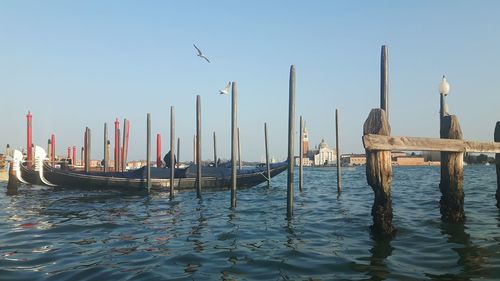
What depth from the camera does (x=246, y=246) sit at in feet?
23.7

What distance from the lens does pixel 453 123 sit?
8703mm

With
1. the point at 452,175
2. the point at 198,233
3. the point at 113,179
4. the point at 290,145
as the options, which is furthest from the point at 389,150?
the point at 113,179

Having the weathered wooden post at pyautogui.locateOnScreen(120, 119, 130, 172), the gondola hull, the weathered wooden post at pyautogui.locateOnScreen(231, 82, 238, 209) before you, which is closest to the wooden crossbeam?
the weathered wooden post at pyautogui.locateOnScreen(231, 82, 238, 209)

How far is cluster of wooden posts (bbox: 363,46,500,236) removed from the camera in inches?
289

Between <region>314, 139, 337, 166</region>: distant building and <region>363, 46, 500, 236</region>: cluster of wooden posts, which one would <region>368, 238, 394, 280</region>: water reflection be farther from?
<region>314, 139, 337, 166</region>: distant building

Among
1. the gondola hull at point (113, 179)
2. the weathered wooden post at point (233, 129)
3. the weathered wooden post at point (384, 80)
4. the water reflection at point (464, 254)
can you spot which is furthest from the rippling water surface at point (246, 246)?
the gondola hull at point (113, 179)

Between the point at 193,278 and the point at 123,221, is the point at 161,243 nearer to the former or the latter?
the point at 193,278

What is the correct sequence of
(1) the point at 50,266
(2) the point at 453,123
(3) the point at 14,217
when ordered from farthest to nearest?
(3) the point at 14,217
(2) the point at 453,123
(1) the point at 50,266

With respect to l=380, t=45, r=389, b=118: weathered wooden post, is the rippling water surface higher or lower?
lower

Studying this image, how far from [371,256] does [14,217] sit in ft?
31.3

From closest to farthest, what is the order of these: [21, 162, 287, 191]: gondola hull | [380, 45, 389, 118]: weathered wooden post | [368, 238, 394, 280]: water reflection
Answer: [368, 238, 394, 280]: water reflection → [380, 45, 389, 118]: weathered wooden post → [21, 162, 287, 191]: gondola hull

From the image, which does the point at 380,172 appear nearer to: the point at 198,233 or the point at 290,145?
the point at 290,145

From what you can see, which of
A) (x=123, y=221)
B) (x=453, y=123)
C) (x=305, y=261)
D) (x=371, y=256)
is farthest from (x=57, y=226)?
(x=453, y=123)

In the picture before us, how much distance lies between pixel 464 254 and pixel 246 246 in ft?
11.4
